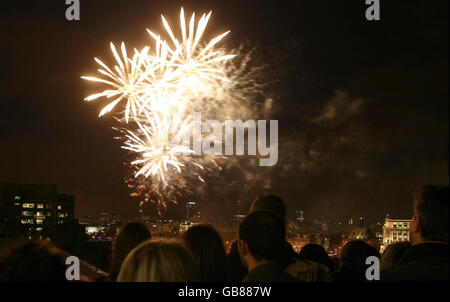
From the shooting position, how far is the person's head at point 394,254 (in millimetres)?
5168

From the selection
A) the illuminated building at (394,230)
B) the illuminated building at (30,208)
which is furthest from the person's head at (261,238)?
the illuminated building at (30,208)

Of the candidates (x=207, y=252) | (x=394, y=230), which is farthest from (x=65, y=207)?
(x=207, y=252)

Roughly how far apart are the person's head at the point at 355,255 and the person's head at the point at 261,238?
6.72 feet

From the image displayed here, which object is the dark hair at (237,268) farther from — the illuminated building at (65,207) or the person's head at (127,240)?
the illuminated building at (65,207)

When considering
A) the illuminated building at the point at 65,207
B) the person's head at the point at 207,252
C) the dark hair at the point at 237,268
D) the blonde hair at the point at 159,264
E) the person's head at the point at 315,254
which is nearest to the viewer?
the blonde hair at the point at 159,264

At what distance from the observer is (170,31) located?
Result: 14.4 meters

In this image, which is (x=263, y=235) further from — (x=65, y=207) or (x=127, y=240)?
(x=65, y=207)

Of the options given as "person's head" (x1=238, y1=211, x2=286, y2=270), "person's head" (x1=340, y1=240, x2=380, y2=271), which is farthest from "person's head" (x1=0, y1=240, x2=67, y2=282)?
"person's head" (x1=340, y1=240, x2=380, y2=271)

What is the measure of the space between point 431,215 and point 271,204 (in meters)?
1.85

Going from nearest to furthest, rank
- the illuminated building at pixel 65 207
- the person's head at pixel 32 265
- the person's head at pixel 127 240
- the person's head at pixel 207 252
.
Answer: the person's head at pixel 32 265 < the person's head at pixel 207 252 < the person's head at pixel 127 240 < the illuminated building at pixel 65 207

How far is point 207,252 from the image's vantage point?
149 inches

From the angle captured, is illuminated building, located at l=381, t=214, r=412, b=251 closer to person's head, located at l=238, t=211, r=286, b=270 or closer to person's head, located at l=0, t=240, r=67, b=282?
person's head, located at l=238, t=211, r=286, b=270
